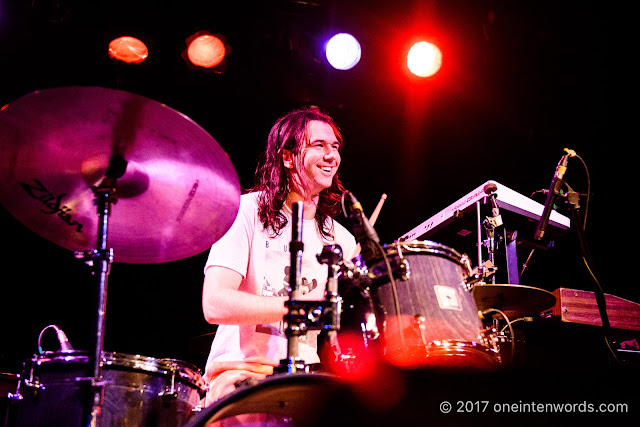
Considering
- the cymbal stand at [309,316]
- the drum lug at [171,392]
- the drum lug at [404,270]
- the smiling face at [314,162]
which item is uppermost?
the smiling face at [314,162]

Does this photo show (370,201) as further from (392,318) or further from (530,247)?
(392,318)

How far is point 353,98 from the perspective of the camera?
210 inches

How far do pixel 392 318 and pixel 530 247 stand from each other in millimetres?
2519

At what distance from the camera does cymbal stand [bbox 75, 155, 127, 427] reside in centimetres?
193

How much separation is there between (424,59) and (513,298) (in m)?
2.76

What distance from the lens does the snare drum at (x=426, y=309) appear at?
5.93 feet

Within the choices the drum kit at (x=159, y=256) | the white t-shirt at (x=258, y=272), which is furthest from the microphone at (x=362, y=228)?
the white t-shirt at (x=258, y=272)

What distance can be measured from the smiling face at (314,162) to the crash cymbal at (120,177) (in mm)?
996

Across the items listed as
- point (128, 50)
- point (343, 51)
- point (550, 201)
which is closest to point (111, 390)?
point (550, 201)

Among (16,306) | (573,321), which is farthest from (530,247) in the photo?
(16,306)

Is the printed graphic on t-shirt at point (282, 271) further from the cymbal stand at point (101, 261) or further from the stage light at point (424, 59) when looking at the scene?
the stage light at point (424, 59)

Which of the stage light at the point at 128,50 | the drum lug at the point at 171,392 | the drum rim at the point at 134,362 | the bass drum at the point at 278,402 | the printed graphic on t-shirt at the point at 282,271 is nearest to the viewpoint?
the bass drum at the point at 278,402

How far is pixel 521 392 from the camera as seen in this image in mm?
1644

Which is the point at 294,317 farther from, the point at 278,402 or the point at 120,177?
the point at 120,177
